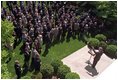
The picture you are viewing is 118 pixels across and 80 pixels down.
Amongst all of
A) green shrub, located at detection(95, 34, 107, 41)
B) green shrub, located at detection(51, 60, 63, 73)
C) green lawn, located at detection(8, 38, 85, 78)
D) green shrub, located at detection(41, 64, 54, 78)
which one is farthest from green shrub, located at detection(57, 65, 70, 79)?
green shrub, located at detection(95, 34, 107, 41)

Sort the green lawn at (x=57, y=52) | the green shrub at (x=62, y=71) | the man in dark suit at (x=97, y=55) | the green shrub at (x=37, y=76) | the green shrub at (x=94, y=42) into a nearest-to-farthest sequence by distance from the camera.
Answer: the green shrub at (x=37, y=76)
the green shrub at (x=62, y=71)
the man in dark suit at (x=97, y=55)
the green lawn at (x=57, y=52)
the green shrub at (x=94, y=42)

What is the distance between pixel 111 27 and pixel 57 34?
5843mm

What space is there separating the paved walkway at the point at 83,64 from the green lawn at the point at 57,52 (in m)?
0.49

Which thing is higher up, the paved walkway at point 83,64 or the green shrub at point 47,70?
the green shrub at point 47,70

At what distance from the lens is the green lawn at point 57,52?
2247 centimetres

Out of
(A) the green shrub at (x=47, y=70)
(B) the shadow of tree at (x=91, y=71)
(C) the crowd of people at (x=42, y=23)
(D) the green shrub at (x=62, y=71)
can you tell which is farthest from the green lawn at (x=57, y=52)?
(B) the shadow of tree at (x=91, y=71)

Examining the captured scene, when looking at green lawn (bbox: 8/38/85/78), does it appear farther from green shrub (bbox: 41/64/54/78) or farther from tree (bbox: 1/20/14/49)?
tree (bbox: 1/20/14/49)

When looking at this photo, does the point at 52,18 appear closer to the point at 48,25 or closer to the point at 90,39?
the point at 48,25

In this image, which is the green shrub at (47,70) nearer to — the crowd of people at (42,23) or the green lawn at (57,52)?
the crowd of people at (42,23)

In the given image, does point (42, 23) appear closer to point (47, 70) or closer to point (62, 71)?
point (47, 70)

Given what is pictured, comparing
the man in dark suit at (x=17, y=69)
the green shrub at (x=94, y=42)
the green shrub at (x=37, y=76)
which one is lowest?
the green shrub at (x=94, y=42)

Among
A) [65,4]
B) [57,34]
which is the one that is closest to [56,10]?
[65,4]

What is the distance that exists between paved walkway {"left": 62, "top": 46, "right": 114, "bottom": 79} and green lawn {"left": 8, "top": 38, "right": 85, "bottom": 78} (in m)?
0.49

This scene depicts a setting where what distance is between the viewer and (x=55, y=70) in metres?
21.8
